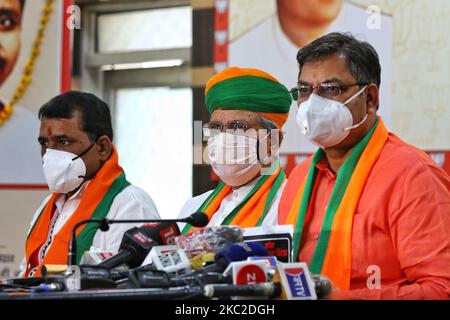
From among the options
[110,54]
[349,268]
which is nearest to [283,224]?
[349,268]

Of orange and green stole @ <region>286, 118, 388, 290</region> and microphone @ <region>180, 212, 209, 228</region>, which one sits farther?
orange and green stole @ <region>286, 118, 388, 290</region>

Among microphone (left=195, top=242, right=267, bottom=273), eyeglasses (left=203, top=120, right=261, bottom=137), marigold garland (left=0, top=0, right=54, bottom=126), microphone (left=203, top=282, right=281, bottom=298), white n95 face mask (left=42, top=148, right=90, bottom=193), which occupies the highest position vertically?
marigold garland (left=0, top=0, right=54, bottom=126)

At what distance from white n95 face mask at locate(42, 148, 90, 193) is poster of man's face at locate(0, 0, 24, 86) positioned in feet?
2.88

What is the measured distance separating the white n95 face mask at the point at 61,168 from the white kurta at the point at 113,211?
0.09 metres

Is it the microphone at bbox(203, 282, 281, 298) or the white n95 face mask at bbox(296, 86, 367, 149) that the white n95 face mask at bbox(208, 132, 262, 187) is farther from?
the microphone at bbox(203, 282, 281, 298)

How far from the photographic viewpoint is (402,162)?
2.28 meters

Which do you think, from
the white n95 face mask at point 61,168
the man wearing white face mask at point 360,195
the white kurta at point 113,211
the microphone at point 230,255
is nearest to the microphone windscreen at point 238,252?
the microphone at point 230,255

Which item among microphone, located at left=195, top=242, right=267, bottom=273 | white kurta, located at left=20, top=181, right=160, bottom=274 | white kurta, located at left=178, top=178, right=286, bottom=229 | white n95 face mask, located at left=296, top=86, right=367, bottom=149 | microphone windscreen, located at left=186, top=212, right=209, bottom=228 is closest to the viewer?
microphone, located at left=195, top=242, right=267, bottom=273

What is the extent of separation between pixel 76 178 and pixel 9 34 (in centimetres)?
105

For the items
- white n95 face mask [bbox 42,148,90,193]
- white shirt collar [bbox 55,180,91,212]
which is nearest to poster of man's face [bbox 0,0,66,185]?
white shirt collar [bbox 55,180,91,212]

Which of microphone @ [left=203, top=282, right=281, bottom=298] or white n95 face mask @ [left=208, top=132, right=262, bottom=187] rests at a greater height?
white n95 face mask @ [left=208, top=132, right=262, bottom=187]

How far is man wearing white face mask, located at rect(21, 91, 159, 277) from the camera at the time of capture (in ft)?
10.5

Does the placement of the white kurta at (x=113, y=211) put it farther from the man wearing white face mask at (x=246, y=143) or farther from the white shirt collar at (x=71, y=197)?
the man wearing white face mask at (x=246, y=143)

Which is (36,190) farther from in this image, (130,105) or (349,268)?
(349,268)
